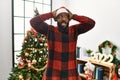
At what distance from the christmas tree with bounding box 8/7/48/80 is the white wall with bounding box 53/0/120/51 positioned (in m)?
1.01

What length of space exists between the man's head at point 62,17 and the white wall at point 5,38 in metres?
1.49

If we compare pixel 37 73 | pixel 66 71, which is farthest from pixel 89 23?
pixel 37 73

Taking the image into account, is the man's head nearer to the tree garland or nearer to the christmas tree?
the christmas tree

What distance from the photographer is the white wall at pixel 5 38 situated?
268 cm

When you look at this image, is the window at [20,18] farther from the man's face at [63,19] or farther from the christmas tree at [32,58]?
the man's face at [63,19]

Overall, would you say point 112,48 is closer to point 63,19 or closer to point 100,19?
point 100,19

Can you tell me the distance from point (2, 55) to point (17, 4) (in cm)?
88

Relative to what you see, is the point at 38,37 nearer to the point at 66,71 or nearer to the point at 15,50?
the point at 15,50

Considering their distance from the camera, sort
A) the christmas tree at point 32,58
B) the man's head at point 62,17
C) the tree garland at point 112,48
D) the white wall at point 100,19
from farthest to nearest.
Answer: the white wall at point 100,19 < the tree garland at point 112,48 < the christmas tree at point 32,58 < the man's head at point 62,17

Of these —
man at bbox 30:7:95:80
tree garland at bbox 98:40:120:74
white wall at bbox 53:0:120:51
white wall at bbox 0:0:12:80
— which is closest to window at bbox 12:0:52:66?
white wall at bbox 0:0:12:80

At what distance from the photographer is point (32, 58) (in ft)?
7.64

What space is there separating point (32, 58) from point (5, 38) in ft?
2.21

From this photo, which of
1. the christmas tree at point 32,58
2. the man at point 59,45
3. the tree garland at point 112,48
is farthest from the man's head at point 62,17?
the tree garland at point 112,48

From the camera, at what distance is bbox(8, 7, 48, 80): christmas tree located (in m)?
2.31
